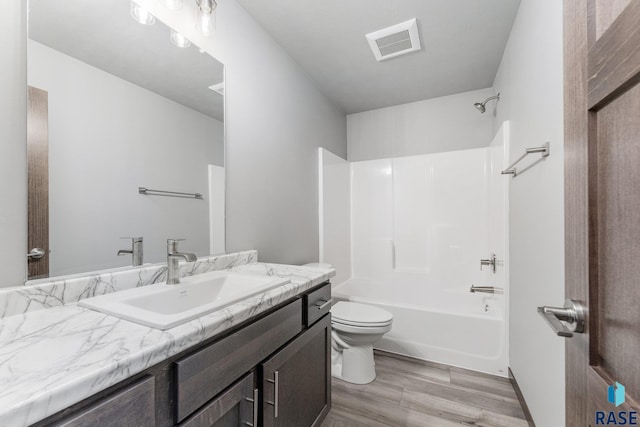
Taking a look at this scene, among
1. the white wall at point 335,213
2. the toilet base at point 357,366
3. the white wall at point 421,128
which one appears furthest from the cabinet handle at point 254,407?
the white wall at point 421,128

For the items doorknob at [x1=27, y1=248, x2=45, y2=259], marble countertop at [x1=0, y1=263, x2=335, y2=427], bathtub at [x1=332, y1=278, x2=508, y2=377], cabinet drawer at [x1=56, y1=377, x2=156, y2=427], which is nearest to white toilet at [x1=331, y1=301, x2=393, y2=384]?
bathtub at [x1=332, y1=278, x2=508, y2=377]

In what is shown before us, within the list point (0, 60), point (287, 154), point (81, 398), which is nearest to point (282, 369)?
point (81, 398)

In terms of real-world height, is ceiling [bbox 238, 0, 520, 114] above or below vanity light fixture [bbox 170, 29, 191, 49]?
above

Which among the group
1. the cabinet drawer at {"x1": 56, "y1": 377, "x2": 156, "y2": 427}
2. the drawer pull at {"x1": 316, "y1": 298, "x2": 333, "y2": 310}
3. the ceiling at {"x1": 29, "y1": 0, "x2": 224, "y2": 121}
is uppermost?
the ceiling at {"x1": 29, "y1": 0, "x2": 224, "y2": 121}

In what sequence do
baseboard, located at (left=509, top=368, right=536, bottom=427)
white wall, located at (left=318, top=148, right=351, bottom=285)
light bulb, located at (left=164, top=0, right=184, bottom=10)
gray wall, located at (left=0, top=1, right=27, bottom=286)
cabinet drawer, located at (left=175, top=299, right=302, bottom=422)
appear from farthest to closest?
1. white wall, located at (left=318, top=148, right=351, bottom=285)
2. baseboard, located at (left=509, top=368, right=536, bottom=427)
3. light bulb, located at (left=164, top=0, right=184, bottom=10)
4. gray wall, located at (left=0, top=1, right=27, bottom=286)
5. cabinet drawer, located at (left=175, top=299, right=302, bottom=422)

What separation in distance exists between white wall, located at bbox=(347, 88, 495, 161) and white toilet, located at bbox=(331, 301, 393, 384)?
1.90 meters

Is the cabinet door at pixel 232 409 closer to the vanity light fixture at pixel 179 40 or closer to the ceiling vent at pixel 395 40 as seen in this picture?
the vanity light fixture at pixel 179 40

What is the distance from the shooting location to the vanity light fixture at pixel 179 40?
1273 mm

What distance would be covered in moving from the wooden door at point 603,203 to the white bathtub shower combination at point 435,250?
171 cm

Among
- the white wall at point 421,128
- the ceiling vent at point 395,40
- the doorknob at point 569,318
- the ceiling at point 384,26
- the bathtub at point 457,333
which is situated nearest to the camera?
the doorknob at point 569,318

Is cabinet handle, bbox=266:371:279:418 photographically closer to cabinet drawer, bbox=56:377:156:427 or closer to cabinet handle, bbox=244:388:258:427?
cabinet handle, bbox=244:388:258:427

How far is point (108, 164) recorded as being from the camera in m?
1.03

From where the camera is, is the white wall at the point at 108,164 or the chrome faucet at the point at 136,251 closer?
→ the white wall at the point at 108,164

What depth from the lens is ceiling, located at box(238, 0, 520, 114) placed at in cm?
165
